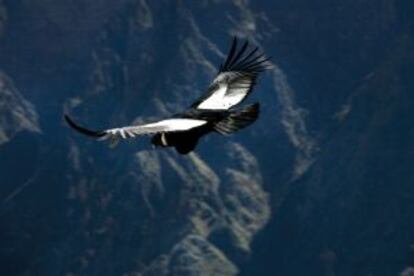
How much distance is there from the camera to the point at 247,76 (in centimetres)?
3078

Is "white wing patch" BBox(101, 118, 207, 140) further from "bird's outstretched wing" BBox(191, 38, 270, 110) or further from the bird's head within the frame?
"bird's outstretched wing" BBox(191, 38, 270, 110)

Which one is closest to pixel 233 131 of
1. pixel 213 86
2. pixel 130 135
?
pixel 130 135

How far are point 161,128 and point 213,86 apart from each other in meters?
5.90

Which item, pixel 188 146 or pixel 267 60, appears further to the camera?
pixel 267 60

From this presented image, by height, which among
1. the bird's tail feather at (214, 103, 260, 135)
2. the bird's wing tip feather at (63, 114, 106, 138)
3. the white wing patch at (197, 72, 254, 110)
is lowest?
the bird's tail feather at (214, 103, 260, 135)

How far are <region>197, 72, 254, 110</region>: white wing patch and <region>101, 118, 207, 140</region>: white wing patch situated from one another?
88.0 inches

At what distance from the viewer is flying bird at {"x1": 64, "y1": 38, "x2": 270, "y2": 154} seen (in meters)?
24.4

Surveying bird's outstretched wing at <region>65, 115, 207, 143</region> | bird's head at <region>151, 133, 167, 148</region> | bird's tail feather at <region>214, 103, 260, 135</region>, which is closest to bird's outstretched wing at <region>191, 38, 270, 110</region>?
bird's tail feather at <region>214, 103, 260, 135</region>

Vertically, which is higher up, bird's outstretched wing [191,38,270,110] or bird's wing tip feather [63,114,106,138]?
bird's outstretched wing [191,38,270,110]

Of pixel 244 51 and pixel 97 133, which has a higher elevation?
pixel 244 51

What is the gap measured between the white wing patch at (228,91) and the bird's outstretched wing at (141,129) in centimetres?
227

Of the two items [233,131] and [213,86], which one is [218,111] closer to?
[233,131]

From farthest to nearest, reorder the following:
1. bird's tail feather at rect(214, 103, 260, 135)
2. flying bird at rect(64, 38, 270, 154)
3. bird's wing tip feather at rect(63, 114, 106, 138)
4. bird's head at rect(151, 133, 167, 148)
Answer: bird's tail feather at rect(214, 103, 260, 135), bird's head at rect(151, 133, 167, 148), flying bird at rect(64, 38, 270, 154), bird's wing tip feather at rect(63, 114, 106, 138)

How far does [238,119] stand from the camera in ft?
86.5
